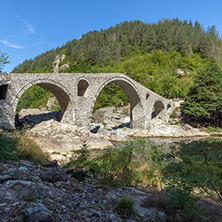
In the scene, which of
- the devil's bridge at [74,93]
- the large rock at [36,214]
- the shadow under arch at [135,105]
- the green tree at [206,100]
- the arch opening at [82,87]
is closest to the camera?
the large rock at [36,214]

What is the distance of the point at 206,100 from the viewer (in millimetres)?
21641

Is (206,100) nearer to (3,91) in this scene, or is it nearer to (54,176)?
(3,91)

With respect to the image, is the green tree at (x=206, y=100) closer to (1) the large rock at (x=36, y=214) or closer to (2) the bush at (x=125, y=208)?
(2) the bush at (x=125, y=208)

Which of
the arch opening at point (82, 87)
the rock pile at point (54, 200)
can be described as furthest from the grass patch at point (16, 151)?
the arch opening at point (82, 87)

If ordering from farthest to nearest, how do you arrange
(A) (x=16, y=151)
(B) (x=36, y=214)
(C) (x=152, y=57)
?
(C) (x=152, y=57)
(A) (x=16, y=151)
(B) (x=36, y=214)

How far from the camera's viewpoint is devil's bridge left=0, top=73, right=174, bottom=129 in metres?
10.1

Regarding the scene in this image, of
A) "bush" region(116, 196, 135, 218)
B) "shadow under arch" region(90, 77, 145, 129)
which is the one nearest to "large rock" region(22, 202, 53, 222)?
"bush" region(116, 196, 135, 218)

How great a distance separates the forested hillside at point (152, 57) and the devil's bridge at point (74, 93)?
9324 mm

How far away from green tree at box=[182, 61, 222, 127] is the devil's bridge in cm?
576

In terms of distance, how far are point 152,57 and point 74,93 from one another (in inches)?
1304

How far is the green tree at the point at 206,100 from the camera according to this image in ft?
68.3

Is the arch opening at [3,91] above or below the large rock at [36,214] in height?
above

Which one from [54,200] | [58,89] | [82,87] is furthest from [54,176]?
[82,87]

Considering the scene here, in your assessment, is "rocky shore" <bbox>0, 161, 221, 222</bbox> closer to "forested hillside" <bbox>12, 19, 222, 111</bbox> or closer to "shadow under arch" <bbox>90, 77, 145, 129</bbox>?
"shadow under arch" <bbox>90, 77, 145, 129</bbox>
